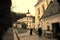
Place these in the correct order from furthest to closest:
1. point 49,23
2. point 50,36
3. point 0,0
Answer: point 49,23 < point 50,36 < point 0,0

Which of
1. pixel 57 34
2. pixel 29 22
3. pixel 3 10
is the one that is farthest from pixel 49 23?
pixel 29 22

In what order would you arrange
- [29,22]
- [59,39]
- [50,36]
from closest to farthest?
[59,39], [50,36], [29,22]

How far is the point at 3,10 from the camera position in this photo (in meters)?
2.07

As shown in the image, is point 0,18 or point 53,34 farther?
point 53,34

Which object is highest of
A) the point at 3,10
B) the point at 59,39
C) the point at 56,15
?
the point at 56,15

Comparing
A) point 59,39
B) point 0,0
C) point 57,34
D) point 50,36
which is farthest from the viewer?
point 50,36

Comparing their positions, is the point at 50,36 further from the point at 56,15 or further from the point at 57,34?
the point at 56,15

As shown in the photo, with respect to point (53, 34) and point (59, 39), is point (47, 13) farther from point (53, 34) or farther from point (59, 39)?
point (59, 39)

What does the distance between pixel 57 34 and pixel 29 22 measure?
5303 centimetres

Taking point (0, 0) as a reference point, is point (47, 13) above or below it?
above

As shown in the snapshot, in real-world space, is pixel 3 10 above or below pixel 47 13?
below

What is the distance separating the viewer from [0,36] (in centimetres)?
203

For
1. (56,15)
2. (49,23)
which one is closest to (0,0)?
(56,15)

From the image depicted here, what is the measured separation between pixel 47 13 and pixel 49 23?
6.71 feet
